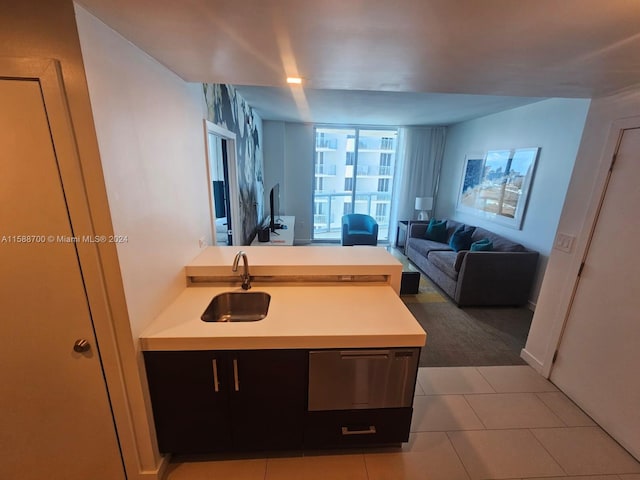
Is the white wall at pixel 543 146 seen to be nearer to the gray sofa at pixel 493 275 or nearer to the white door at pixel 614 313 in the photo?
the gray sofa at pixel 493 275

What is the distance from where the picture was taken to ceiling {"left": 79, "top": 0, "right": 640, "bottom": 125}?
2.95 feet

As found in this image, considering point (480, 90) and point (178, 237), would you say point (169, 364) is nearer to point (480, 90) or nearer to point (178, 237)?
point (178, 237)

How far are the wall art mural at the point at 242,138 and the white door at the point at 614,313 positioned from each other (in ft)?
9.93

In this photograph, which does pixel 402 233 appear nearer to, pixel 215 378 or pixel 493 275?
pixel 493 275

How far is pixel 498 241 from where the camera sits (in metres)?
3.87

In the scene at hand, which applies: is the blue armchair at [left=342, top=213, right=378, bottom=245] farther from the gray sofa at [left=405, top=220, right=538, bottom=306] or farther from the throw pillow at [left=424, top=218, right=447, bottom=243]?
the gray sofa at [left=405, top=220, right=538, bottom=306]

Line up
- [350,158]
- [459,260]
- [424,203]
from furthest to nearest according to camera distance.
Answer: [350,158], [424,203], [459,260]

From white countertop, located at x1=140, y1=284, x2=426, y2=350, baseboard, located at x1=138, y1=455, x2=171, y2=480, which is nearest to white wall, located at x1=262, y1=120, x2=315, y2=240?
white countertop, located at x1=140, y1=284, x2=426, y2=350

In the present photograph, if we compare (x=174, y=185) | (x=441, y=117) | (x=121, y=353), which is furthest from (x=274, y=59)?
(x=441, y=117)

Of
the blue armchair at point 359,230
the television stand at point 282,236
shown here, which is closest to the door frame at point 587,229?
the television stand at point 282,236

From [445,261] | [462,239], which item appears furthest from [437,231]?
[445,261]

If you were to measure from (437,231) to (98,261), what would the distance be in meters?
5.00

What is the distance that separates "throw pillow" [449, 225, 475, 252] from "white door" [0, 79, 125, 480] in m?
4.51

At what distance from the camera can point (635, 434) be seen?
165cm
